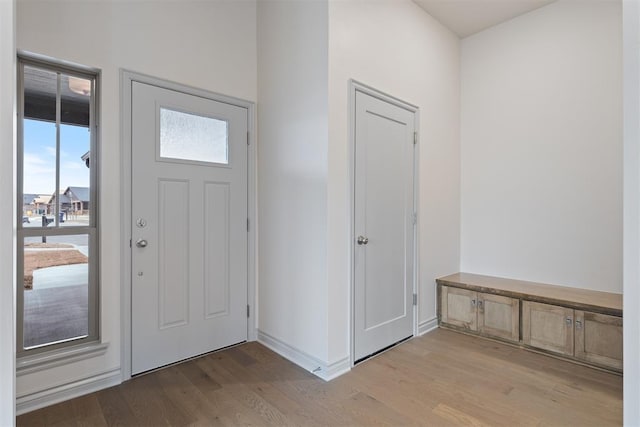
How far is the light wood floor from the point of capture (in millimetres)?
1876

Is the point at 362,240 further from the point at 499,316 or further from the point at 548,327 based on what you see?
the point at 548,327

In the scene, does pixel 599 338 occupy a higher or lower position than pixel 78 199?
lower

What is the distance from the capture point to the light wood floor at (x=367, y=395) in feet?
6.15

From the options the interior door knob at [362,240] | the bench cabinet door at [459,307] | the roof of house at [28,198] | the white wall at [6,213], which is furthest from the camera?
the bench cabinet door at [459,307]

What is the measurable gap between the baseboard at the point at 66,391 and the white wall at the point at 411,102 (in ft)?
4.96

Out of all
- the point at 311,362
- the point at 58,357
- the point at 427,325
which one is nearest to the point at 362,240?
the point at 311,362

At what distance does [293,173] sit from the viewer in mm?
2635

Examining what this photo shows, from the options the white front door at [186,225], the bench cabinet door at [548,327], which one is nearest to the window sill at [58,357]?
the white front door at [186,225]

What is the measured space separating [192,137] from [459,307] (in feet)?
9.49

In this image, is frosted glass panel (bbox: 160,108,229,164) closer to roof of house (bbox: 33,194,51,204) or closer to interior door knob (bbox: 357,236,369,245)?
roof of house (bbox: 33,194,51,204)

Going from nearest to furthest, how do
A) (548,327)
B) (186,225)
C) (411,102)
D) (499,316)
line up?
1. (186,225)
2. (548,327)
3. (499,316)
4. (411,102)

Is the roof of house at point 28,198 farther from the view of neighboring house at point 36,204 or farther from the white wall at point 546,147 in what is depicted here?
the white wall at point 546,147

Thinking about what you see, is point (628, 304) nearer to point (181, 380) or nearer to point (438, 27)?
point (181, 380)

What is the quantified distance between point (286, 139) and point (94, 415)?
7.24 feet
